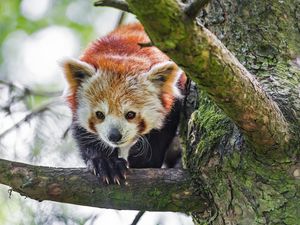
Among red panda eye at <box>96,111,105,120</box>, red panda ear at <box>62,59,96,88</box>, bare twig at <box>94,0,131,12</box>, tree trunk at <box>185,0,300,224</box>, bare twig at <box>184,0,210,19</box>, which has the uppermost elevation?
bare twig at <box>184,0,210,19</box>

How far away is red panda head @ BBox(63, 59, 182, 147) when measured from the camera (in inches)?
108

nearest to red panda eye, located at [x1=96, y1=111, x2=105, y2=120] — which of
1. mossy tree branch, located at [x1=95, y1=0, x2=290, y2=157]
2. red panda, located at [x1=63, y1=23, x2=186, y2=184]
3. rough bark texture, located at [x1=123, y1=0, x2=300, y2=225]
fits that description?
red panda, located at [x1=63, y1=23, x2=186, y2=184]

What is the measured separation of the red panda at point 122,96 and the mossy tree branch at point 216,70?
96cm

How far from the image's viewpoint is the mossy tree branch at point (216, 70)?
132cm

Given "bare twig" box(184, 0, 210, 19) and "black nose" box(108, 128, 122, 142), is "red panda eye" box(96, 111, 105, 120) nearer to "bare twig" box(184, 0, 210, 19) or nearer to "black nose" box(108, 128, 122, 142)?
"black nose" box(108, 128, 122, 142)

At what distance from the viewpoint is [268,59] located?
7.32ft

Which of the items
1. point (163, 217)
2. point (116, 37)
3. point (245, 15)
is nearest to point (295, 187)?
point (245, 15)

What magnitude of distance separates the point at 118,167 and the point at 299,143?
71cm

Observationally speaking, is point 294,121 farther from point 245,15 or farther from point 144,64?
point 144,64

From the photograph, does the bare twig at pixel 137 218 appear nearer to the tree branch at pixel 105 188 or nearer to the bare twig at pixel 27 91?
the tree branch at pixel 105 188

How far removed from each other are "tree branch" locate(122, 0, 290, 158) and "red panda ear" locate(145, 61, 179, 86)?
3.09 ft

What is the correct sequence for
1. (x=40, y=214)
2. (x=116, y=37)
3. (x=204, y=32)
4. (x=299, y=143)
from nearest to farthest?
(x=204, y=32) < (x=299, y=143) < (x=40, y=214) < (x=116, y=37)

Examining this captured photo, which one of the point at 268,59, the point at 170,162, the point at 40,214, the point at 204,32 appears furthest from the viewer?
the point at 170,162

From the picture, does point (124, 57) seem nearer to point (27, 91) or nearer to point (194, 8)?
point (27, 91)
